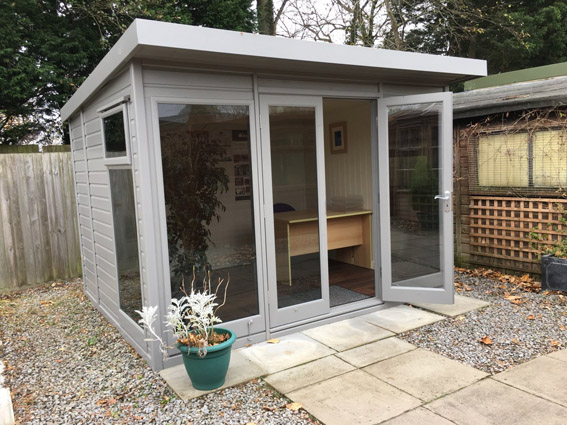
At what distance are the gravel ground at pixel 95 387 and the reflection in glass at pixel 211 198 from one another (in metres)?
0.75

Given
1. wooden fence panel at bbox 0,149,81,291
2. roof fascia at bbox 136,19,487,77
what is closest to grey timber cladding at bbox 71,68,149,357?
Result: roof fascia at bbox 136,19,487,77

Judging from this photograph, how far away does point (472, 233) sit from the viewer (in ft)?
18.9

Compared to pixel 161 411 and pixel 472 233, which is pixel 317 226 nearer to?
pixel 161 411

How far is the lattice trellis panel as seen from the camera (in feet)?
16.3

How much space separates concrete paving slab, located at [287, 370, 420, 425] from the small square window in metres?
2.10

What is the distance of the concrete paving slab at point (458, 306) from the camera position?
426cm

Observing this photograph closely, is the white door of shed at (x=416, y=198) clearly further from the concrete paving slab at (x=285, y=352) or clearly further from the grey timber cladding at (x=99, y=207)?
the grey timber cladding at (x=99, y=207)

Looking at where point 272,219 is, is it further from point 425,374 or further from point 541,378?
point 541,378

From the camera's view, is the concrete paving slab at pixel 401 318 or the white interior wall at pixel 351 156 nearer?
the concrete paving slab at pixel 401 318

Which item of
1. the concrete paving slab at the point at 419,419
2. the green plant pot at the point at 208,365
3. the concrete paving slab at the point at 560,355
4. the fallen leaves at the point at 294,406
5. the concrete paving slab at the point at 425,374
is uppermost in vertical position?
the green plant pot at the point at 208,365

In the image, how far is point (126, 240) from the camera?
11.9 ft

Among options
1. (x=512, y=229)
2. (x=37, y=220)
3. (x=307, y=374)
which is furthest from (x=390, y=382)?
(x=37, y=220)

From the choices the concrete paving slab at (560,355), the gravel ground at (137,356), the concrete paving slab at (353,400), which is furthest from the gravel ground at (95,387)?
the concrete paving slab at (560,355)

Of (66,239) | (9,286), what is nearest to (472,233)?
(66,239)
